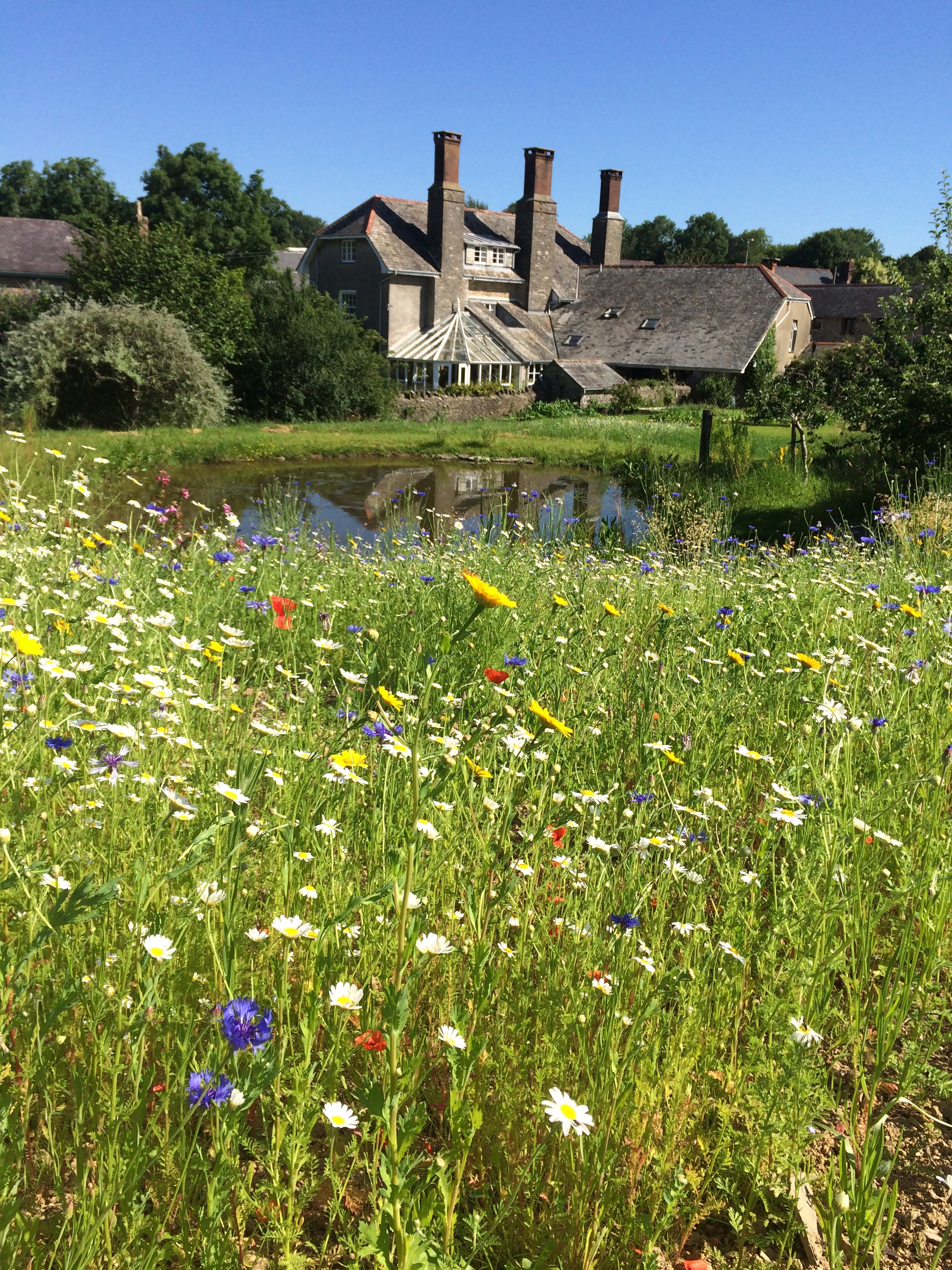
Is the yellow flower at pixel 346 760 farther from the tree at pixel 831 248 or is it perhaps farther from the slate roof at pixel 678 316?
the tree at pixel 831 248

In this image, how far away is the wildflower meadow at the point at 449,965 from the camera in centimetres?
138

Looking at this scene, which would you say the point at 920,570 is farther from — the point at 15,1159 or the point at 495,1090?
the point at 15,1159

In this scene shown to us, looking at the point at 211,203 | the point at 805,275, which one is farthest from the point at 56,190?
the point at 805,275

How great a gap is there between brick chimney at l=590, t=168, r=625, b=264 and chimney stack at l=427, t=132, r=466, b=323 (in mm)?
11619

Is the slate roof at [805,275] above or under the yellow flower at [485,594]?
above

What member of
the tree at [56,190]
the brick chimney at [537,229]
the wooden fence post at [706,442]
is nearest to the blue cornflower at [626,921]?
the wooden fence post at [706,442]

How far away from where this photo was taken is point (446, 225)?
3884 cm

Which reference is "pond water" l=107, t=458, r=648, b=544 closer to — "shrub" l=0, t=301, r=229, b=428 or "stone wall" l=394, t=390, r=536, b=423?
"shrub" l=0, t=301, r=229, b=428

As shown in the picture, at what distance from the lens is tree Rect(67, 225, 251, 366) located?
28.3 m

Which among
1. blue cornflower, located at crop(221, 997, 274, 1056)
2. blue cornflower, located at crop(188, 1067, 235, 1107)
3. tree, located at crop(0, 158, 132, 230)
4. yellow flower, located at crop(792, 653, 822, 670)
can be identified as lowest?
blue cornflower, located at crop(188, 1067, 235, 1107)

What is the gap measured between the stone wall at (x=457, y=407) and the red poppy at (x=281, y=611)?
30.1 meters

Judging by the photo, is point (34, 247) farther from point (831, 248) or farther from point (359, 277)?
point (831, 248)

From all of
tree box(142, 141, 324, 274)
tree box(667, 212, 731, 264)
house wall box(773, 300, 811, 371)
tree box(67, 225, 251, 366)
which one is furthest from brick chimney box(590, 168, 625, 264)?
tree box(667, 212, 731, 264)

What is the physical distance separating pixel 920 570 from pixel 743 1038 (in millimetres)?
4003
